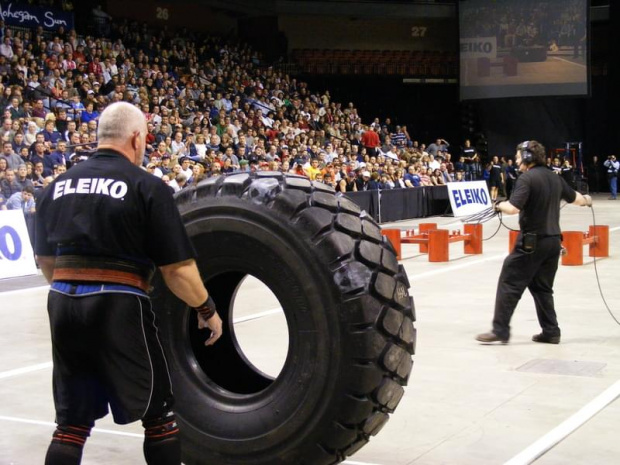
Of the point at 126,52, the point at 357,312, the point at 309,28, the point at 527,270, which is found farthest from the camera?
the point at 309,28

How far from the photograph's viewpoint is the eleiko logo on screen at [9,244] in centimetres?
1399

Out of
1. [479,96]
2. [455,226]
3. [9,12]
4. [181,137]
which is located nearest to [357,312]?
[181,137]

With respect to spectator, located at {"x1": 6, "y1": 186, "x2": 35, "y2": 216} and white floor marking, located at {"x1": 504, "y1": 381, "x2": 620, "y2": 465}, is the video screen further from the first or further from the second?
white floor marking, located at {"x1": 504, "y1": 381, "x2": 620, "y2": 465}

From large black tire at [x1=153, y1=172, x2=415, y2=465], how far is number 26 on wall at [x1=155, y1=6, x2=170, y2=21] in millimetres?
30434

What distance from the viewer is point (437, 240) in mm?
15359

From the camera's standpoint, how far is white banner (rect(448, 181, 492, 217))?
26.8m

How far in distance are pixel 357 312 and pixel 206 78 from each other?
25.6 meters

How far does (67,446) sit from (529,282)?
560 cm

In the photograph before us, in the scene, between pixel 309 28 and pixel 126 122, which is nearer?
pixel 126 122

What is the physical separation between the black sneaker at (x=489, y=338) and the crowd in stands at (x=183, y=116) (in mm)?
8434

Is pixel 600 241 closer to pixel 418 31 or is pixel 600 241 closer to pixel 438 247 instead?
pixel 438 247

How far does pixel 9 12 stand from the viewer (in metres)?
24.8

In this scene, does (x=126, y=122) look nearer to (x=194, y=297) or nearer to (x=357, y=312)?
(x=194, y=297)

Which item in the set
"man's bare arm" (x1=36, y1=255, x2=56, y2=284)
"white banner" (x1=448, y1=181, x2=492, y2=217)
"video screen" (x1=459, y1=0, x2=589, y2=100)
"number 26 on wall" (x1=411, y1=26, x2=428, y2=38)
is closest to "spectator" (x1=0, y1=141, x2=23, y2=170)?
"man's bare arm" (x1=36, y1=255, x2=56, y2=284)
